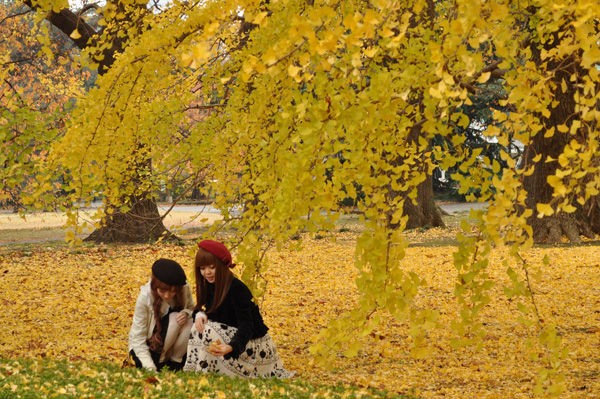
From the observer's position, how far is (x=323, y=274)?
1284 centimetres

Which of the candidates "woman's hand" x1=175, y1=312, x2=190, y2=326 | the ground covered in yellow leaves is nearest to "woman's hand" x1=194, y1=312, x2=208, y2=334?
"woman's hand" x1=175, y1=312, x2=190, y2=326

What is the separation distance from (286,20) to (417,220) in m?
15.3

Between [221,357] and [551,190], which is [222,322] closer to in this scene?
[221,357]

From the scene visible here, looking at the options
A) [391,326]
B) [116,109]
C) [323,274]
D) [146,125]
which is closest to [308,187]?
[116,109]

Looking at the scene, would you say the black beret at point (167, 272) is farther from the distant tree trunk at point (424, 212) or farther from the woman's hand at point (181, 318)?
the distant tree trunk at point (424, 212)

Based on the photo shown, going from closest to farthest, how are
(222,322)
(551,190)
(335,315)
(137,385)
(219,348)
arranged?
(137,385) → (219,348) → (222,322) → (335,315) → (551,190)

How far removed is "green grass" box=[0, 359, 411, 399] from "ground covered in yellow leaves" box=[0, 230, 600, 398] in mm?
374

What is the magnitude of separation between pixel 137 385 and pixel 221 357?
727 millimetres

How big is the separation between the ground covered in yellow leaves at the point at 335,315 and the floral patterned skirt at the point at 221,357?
0.44m

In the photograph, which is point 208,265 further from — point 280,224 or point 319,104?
point 319,104

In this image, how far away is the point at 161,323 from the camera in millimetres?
5609

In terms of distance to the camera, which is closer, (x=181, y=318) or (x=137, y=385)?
(x=137, y=385)

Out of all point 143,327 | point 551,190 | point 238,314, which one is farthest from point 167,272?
point 551,190

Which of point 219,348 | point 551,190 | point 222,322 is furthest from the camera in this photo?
point 551,190
